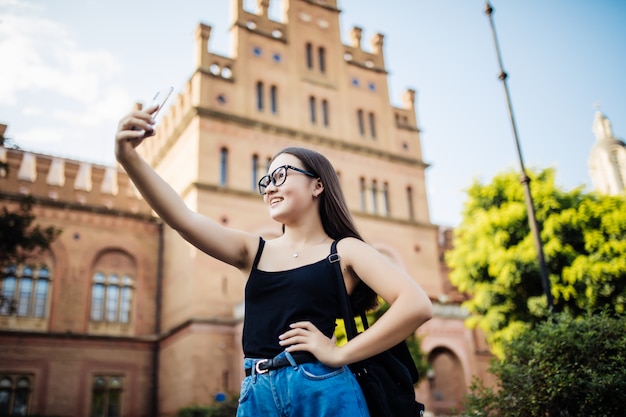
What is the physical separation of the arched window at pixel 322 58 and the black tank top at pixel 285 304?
81.9 feet

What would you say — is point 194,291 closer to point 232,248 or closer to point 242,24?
point 242,24

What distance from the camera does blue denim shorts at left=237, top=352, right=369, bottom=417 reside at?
2168 millimetres

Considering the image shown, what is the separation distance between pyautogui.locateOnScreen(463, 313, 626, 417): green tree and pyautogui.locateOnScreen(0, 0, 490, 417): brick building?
43.3 ft

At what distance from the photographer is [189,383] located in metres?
18.6

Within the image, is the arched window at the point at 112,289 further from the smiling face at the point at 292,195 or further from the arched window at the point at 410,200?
the smiling face at the point at 292,195

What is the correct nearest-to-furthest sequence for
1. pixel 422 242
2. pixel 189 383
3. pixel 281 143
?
pixel 189 383
pixel 281 143
pixel 422 242

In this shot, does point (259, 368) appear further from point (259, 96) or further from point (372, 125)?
point (372, 125)

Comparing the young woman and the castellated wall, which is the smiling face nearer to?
the young woman

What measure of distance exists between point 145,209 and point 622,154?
30.4 meters

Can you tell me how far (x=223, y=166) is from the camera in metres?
22.2

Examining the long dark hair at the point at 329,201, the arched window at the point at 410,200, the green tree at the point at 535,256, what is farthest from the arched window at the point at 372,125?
the long dark hair at the point at 329,201

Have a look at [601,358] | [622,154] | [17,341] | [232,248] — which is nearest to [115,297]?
[17,341]

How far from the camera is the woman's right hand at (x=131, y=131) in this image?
7.64ft

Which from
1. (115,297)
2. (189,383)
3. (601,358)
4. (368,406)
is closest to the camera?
(368,406)
